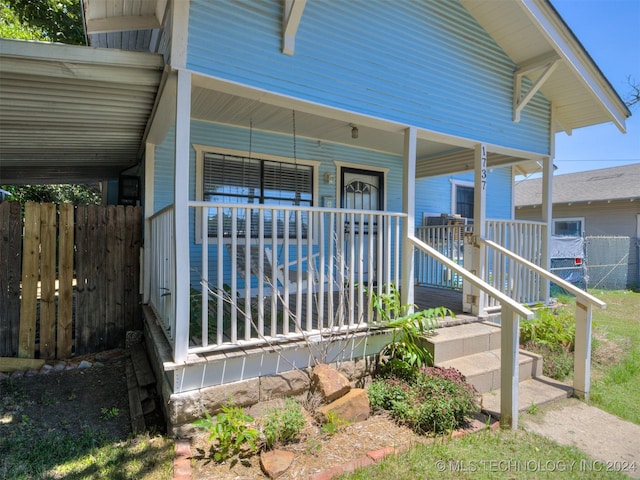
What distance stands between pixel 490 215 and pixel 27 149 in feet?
29.8

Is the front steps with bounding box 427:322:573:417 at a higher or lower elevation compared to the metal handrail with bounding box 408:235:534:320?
lower

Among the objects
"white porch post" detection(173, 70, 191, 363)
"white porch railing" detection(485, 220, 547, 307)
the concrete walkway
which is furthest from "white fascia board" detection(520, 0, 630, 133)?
the concrete walkway

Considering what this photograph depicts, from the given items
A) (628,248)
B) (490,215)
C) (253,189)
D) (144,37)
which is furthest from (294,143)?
(628,248)

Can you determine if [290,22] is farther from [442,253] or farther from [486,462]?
[442,253]

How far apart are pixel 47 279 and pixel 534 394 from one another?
5.23 metres

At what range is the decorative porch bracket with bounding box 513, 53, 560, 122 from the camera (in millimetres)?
4488

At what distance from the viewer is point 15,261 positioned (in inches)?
149

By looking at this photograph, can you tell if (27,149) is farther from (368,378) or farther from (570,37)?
(570,37)

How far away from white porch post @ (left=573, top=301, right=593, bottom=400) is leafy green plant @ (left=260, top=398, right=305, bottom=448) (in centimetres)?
285

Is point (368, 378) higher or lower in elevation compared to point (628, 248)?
lower

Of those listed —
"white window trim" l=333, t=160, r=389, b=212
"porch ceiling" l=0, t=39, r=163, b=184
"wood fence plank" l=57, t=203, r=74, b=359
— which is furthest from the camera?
"white window trim" l=333, t=160, r=389, b=212

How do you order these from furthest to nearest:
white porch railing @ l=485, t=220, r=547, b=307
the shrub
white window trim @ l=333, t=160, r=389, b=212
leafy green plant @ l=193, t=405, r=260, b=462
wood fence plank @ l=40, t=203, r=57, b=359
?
white window trim @ l=333, t=160, r=389, b=212 → white porch railing @ l=485, t=220, r=547, b=307 → wood fence plank @ l=40, t=203, r=57, b=359 → the shrub → leafy green plant @ l=193, t=405, r=260, b=462

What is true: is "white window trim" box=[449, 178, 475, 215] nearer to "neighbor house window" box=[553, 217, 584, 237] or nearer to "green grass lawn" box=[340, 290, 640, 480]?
"green grass lawn" box=[340, 290, 640, 480]

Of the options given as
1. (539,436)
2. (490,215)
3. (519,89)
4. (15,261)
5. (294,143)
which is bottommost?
(539,436)
